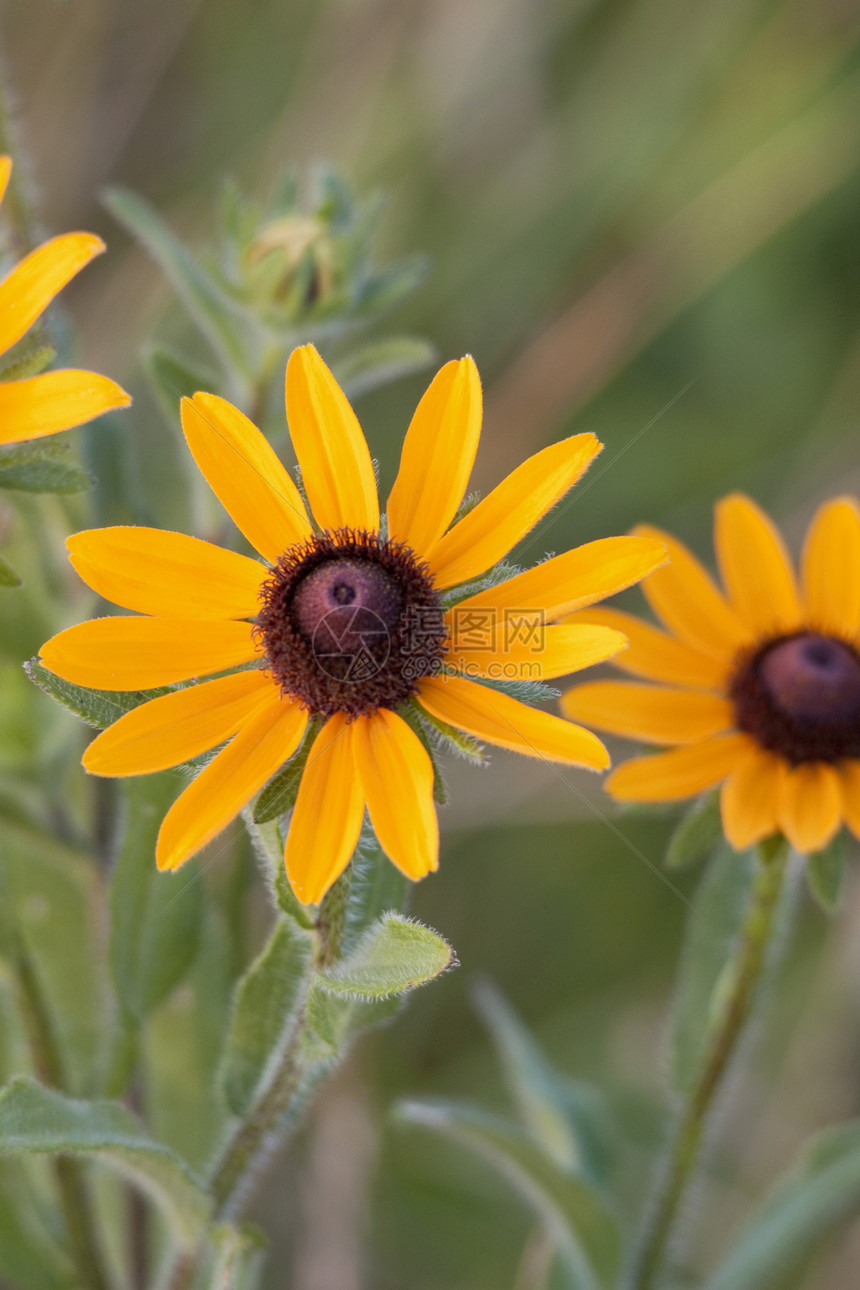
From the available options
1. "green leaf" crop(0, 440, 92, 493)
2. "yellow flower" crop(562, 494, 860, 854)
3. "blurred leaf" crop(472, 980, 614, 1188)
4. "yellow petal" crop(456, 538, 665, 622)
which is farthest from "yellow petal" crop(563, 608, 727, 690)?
"green leaf" crop(0, 440, 92, 493)

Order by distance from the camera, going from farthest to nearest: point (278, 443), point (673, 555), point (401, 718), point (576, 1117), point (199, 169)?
point (199, 169) < point (576, 1117) < point (278, 443) < point (673, 555) < point (401, 718)

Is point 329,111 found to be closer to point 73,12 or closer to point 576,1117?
point 73,12

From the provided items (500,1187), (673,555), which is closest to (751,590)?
(673,555)

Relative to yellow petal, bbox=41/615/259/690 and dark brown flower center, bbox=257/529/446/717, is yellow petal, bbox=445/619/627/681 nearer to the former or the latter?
dark brown flower center, bbox=257/529/446/717

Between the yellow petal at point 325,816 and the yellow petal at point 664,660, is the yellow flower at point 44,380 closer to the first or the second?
the yellow petal at point 325,816

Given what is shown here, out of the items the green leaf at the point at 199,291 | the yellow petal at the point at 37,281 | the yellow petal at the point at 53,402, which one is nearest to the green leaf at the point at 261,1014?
the yellow petal at the point at 53,402
